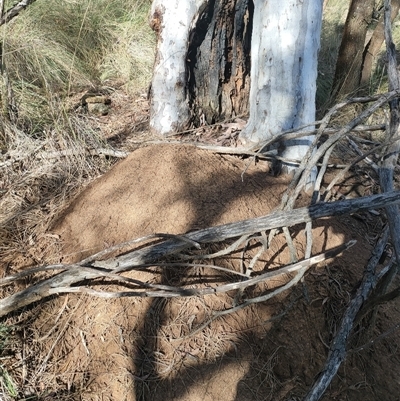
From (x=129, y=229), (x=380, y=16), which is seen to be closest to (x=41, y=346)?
(x=129, y=229)

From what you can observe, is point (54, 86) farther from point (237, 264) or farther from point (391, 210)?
point (391, 210)

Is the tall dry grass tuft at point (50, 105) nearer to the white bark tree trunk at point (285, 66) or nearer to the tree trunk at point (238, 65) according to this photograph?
the tree trunk at point (238, 65)

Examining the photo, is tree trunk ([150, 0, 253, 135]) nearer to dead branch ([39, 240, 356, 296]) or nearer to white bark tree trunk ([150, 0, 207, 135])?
white bark tree trunk ([150, 0, 207, 135])

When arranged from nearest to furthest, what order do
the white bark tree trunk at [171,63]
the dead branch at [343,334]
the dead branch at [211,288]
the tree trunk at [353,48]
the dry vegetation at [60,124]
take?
the dead branch at [343,334] → the dead branch at [211,288] → the dry vegetation at [60,124] → the white bark tree trunk at [171,63] → the tree trunk at [353,48]

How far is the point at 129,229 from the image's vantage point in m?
2.14

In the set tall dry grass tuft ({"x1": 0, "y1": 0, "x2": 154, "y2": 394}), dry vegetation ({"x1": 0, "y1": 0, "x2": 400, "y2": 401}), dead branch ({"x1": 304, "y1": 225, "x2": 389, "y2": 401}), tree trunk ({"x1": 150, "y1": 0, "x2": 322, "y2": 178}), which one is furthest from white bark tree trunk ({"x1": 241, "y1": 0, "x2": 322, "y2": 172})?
tall dry grass tuft ({"x1": 0, "y1": 0, "x2": 154, "y2": 394})

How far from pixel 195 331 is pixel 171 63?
1.92 m

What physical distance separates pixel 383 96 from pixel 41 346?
6.73 feet

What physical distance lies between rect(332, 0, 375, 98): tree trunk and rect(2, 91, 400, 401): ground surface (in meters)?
2.76

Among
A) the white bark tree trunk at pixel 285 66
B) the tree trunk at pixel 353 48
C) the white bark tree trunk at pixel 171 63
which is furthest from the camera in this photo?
the tree trunk at pixel 353 48

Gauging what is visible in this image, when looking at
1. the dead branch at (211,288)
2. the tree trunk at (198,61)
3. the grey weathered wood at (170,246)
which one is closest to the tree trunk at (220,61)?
the tree trunk at (198,61)

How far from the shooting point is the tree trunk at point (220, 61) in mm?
2939

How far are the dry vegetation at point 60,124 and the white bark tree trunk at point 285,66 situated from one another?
699 millimetres

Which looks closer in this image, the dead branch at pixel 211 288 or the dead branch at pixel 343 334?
the dead branch at pixel 343 334
